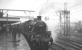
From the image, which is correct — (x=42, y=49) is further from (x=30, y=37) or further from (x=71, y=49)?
(x=71, y=49)

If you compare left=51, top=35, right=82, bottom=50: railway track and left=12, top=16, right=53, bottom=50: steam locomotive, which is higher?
left=12, top=16, right=53, bottom=50: steam locomotive

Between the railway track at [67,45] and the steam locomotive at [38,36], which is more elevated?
the steam locomotive at [38,36]

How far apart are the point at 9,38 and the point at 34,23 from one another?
275 inches

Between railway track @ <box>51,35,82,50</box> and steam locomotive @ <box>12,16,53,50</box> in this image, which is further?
railway track @ <box>51,35,82,50</box>

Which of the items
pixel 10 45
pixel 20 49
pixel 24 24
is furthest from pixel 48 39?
pixel 10 45

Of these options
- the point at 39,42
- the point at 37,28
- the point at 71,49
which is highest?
the point at 37,28

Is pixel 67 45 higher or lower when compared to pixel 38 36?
lower

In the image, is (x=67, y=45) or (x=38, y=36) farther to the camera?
(x=67, y=45)

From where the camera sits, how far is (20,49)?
11.5 metres

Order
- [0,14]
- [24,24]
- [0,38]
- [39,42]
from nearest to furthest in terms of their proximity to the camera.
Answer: [39,42] → [24,24] → [0,38] → [0,14]

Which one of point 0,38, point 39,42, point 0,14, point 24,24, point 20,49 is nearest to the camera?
point 39,42

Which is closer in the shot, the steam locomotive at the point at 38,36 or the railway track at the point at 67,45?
the steam locomotive at the point at 38,36

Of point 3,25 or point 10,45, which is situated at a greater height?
point 3,25

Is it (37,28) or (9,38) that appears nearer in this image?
(37,28)
